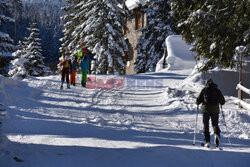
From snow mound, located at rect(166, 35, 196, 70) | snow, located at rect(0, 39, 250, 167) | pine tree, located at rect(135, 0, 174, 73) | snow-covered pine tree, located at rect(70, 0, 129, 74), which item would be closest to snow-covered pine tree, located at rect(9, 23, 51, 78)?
snow-covered pine tree, located at rect(70, 0, 129, 74)

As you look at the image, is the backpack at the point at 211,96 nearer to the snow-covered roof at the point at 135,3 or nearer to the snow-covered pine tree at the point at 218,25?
the snow-covered pine tree at the point at 218,25

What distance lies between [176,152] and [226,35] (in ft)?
18.7

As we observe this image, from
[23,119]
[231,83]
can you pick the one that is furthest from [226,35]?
[23,119]

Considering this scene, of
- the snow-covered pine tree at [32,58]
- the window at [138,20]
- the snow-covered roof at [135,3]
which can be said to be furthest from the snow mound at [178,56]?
the snow-covered pine tree at [32,58]

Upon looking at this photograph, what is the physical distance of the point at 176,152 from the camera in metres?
5.57

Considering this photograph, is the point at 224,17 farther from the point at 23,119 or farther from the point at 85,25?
the point at 85,25

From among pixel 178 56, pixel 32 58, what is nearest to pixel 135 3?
pixel 178 56

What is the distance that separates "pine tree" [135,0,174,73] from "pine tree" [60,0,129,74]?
165 inches

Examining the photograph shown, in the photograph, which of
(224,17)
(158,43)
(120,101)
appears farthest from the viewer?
(158,43)

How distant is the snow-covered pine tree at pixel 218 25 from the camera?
867 centimetres

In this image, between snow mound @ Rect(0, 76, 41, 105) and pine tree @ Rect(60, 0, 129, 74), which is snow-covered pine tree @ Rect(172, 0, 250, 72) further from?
pine tree @ Rect(60, 0, 129, 74)

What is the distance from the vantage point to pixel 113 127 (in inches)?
304

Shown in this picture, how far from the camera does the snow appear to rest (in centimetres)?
506

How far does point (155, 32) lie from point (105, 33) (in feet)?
22.5
